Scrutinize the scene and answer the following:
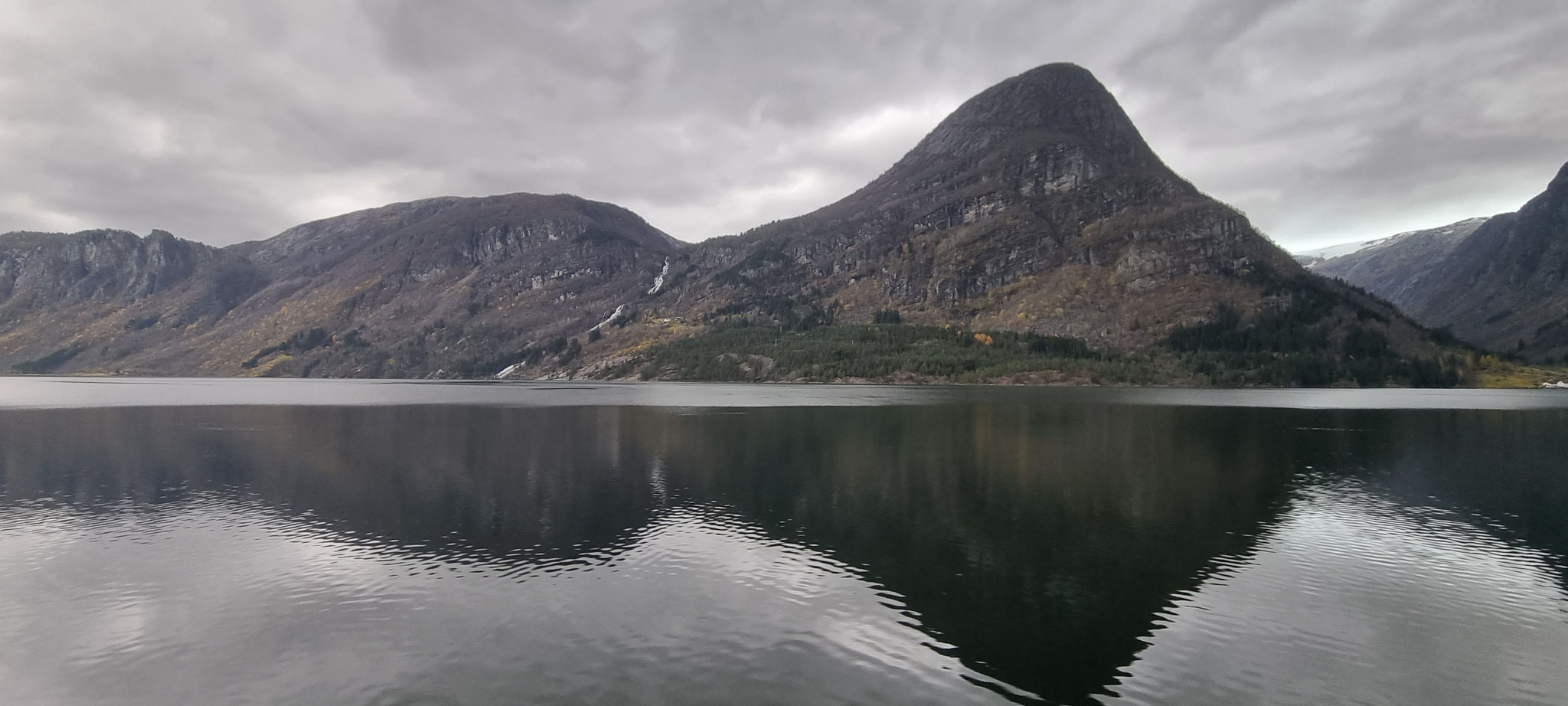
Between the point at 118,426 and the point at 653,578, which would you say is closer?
the point at 653,578

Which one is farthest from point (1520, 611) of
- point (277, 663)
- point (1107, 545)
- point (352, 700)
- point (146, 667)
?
point (146, 667)

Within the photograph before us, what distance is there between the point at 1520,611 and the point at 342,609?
146 feet

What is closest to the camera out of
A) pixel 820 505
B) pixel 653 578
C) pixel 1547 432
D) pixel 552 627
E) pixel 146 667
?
pixel 146 667

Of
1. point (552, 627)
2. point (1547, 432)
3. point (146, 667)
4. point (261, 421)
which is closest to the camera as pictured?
point (146, 667)

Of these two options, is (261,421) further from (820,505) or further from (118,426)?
(820,505)

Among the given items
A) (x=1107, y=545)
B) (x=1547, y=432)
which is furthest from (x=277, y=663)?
(x=1547, y=432)

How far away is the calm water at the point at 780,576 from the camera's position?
2092 cm

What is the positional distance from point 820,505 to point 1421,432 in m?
90.1

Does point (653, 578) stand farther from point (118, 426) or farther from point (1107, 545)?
point (118, 426)

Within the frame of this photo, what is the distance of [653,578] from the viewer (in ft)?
100

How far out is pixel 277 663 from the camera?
2188 cm

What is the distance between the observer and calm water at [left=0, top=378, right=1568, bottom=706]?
68.6 feet

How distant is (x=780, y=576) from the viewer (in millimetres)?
30938

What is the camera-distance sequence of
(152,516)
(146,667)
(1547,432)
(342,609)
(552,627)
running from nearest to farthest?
(146,667) < (552,627) < (342,609) < (152,516) < (1547,432)
